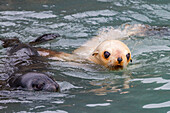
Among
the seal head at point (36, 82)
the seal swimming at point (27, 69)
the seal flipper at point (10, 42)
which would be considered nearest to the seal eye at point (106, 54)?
the seal swimming at point (27, 69)

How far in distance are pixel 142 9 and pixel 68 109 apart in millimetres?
6726

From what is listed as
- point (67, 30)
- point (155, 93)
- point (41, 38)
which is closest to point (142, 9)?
point (67, 30)

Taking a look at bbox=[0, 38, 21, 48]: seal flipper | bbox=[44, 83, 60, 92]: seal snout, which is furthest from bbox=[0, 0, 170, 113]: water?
bbox=[0, 38, 21, 48]: seal flipper

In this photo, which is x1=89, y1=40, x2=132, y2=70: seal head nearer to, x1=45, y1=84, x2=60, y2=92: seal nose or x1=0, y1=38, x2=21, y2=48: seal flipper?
x1=45, y1=84, x2=60, y2=92: seal nose

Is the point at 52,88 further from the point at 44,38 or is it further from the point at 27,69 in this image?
the point at 44,38

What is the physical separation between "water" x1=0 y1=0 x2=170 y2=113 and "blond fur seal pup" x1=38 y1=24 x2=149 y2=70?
0.20 m

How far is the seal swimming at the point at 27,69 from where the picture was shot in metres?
4.74

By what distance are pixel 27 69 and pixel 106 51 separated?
1.66 metres

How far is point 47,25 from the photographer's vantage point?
912cm

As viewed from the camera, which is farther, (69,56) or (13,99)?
(69,56)

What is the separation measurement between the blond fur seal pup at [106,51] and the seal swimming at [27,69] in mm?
493

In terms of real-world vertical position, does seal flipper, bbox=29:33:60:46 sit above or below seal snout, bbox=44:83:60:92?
above

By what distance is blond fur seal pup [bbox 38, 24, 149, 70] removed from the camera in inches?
244

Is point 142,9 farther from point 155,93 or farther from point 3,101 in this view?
point 3,101
